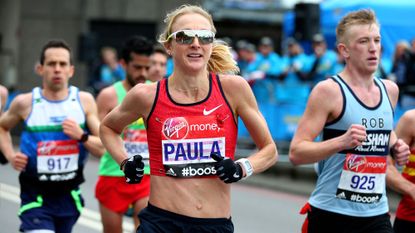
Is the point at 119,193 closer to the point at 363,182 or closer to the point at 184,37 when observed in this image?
the point at 363,182

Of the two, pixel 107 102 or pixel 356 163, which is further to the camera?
pixel 107 102

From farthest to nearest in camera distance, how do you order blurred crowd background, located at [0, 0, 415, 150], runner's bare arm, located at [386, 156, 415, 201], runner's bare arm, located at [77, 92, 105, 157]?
blurred crowd background, located at [0, 0, 415, 150] < runner's bare arm, located at [77, 92, 105, 157] < runner's bare arm, located at [386, 156, 415, 201]

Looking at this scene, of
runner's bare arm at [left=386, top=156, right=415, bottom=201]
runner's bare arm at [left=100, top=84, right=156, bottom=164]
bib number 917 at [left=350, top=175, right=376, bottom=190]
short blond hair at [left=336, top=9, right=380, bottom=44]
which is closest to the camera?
runner's bare arm at [left=100, top=84, right=156, bottom=164]

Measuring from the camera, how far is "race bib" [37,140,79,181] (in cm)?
771

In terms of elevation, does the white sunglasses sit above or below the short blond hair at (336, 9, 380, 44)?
below

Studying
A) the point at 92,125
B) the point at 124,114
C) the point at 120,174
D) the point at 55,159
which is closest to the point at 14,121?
the point at 55,159

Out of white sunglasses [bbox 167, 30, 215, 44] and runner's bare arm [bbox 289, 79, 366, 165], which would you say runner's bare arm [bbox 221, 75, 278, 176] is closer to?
white sunglasses [bbox 167, 30, 215, 44]

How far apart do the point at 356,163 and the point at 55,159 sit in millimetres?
2714

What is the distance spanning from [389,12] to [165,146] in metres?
15.1

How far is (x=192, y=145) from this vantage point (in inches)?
209

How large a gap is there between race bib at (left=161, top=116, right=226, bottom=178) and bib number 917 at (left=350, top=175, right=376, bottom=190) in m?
A: 0.96

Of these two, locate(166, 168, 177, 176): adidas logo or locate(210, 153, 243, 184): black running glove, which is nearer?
locate(210, 153, 243, 184): black running glove

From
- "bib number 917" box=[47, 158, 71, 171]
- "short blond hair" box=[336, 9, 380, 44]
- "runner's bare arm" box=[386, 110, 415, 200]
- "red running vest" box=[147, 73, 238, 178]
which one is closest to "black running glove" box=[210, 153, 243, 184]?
"red running vest" box=[147, 73, 238, 178]

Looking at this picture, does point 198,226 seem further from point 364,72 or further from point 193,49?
point 364,72
